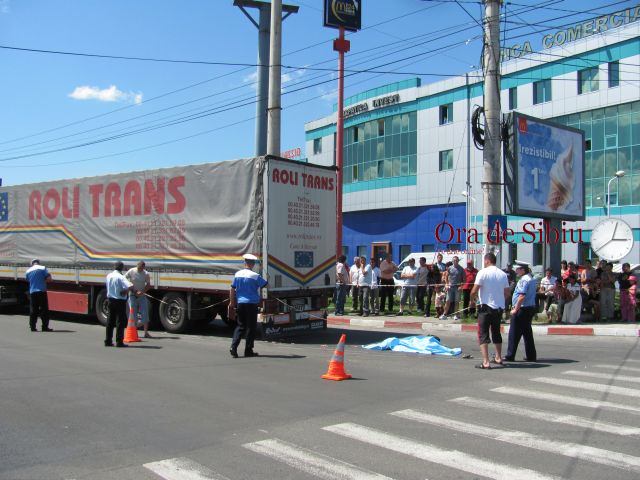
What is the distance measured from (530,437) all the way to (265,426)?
2.54m

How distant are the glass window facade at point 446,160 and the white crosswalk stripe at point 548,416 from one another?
39.0 meters

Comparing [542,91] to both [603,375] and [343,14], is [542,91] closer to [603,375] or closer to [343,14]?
[343,14]

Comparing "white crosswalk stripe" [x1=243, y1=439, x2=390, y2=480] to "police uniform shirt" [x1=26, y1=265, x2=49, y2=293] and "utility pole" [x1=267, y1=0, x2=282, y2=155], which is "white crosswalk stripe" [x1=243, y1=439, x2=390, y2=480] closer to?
"police uniform shirt" [x1=26, y1=265, x2=49, y2=293]

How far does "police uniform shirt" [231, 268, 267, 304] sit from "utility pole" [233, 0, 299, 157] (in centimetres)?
1015

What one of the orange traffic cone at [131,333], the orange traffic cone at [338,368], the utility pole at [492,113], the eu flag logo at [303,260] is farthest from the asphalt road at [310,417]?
the utility pole at [492,113]

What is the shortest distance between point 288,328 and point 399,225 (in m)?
37.3

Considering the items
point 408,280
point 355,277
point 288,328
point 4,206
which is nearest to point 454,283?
point 408,280

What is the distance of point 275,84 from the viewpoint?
678 inches

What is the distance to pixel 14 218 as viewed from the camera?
18344mm

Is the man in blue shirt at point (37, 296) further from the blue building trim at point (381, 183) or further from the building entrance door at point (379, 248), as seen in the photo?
the building entrance door at point (379, 248)

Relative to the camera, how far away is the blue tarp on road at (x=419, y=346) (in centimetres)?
1131

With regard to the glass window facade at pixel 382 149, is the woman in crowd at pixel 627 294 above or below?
below

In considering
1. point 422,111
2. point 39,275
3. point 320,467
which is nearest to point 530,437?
point 320,467

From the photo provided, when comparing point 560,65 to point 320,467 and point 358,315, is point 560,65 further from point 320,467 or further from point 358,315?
point 320,467
